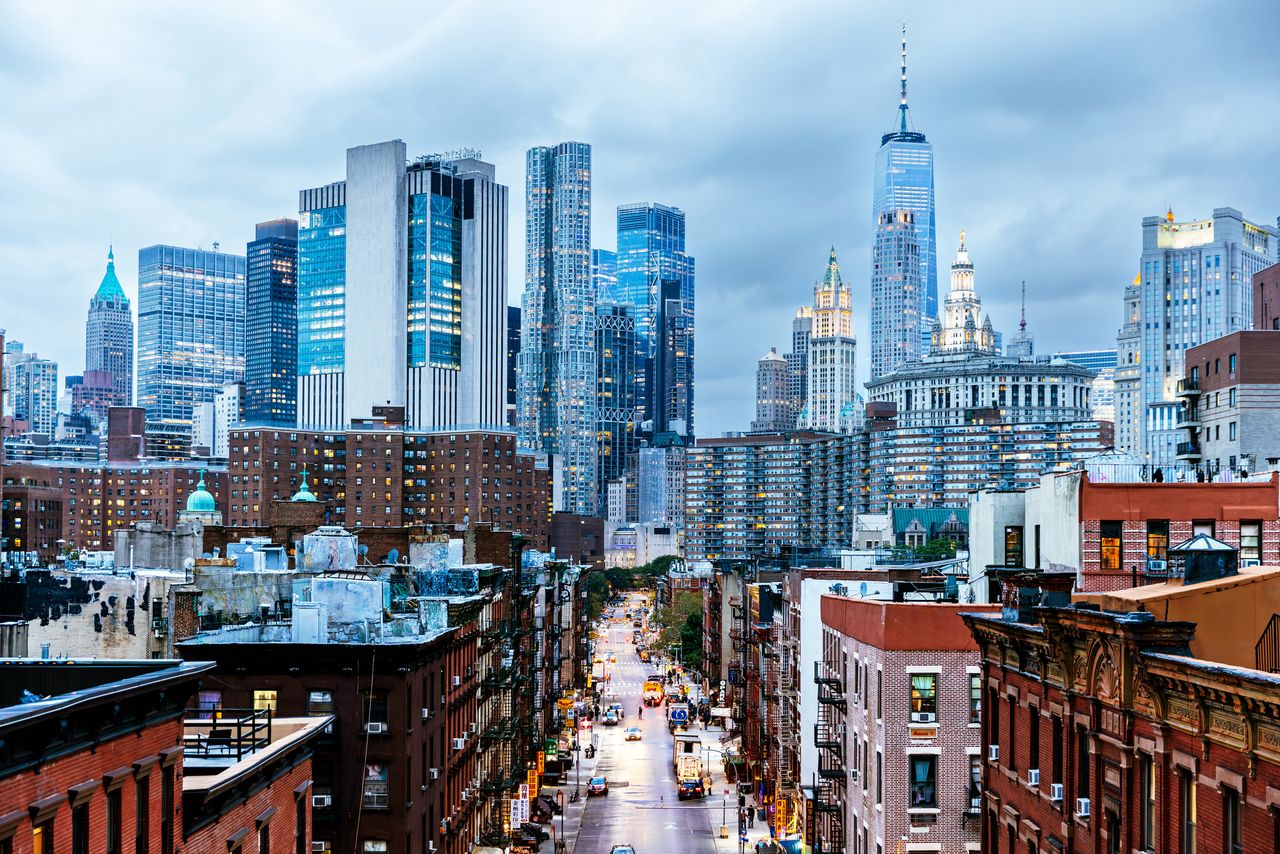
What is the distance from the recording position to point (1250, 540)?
4403 cm

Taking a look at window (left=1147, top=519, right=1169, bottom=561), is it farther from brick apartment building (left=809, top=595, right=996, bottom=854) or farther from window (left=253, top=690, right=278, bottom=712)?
window (left=253, top=690, right=278, bottom=712)

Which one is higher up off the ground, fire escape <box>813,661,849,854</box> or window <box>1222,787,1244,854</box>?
window <box>1222,787,1244,854</box>

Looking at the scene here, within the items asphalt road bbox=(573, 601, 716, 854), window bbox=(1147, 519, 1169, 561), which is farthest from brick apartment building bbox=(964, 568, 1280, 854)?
asphalt road bbox=(573, 601, 716, 854)

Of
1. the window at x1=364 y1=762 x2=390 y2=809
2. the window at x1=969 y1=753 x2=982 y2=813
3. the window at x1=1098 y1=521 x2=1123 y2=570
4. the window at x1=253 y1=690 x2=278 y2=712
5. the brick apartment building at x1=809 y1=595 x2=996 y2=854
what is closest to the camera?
the window at x1=1098 y1=521 x2=1123 y2=570

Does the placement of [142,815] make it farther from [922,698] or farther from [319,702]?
[922,698]

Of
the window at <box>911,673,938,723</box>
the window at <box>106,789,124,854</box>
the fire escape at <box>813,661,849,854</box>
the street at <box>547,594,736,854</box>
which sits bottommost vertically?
the street at <box>547,594,736,854</box>

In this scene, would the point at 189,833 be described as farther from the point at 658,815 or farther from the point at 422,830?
the point at 658,815

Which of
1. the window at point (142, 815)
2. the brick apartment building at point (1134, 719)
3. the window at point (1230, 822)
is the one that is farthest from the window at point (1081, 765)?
the window at point (142, 815)

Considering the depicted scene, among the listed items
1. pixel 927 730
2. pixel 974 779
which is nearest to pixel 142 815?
pixel 927 730

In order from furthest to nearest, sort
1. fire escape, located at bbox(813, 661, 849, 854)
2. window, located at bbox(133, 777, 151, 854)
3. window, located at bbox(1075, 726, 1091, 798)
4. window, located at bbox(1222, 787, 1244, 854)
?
1. fire escape, located at bbox(813, 661, 849, 854)
2. window, located at bbox(1075, 726, 1091, 798)
3. window, located at bbox(133, 777, 151, 854)
4. window, located at bbox(1222, 787, 1244, 854)

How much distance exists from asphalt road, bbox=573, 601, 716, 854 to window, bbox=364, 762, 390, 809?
38.5 m

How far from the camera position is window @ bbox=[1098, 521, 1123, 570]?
44344 millimetres

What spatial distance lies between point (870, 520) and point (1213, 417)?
4294 centimetres

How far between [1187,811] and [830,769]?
133 ft
